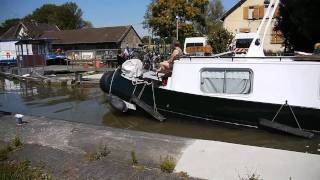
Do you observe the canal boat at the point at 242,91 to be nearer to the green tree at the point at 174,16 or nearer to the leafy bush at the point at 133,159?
the leafy bush at the point at 133,159

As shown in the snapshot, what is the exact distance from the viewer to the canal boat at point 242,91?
9781 mm

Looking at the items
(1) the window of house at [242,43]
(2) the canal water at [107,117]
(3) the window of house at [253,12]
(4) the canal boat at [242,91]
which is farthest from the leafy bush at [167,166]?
(3) the window of house at [253,12]

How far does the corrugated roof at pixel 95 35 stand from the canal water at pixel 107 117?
136 feet

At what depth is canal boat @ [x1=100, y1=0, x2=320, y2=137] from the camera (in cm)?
978

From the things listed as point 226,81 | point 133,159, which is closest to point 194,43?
point 226,81

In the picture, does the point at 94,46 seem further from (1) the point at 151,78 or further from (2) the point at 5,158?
(2) the point at 5,158

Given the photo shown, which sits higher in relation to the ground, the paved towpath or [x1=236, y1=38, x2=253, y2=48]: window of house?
[x1=236, y1=38, x2=253, y2=48]: window of house

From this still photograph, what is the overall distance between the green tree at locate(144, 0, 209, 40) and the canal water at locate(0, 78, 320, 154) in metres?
29.3

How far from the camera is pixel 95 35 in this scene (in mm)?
64375

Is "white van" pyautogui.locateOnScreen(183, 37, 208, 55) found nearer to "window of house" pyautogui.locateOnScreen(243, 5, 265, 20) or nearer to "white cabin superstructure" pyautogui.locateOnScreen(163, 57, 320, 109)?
"window of house" pyautogui.locateOnScreen(243, 5, 265, 20)

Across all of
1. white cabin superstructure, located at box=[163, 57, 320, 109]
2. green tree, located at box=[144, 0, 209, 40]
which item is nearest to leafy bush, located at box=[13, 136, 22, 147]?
white cabin superstructure, located at box=[163, 57, 320, 109]

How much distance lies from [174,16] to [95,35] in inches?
747

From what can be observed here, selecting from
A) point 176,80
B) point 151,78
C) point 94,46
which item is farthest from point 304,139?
point 94,46

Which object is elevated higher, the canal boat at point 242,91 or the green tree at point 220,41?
the green tree at point 220,41
